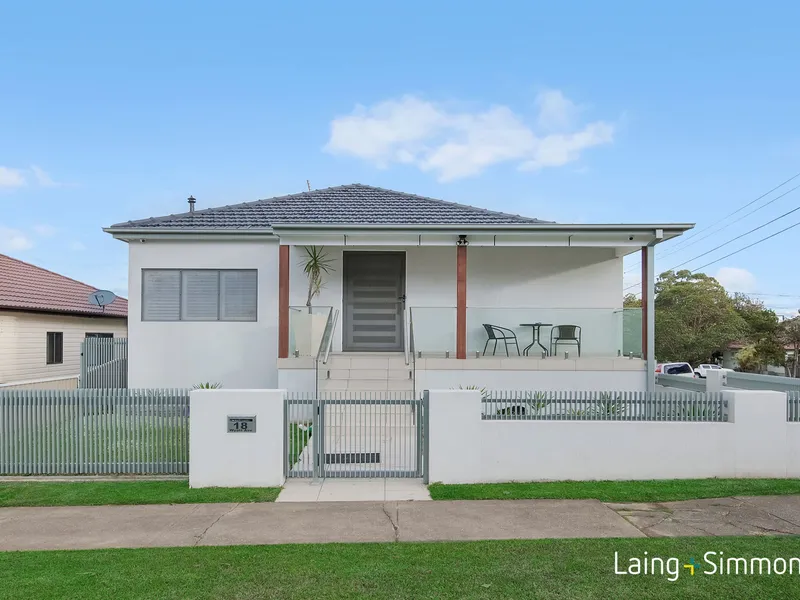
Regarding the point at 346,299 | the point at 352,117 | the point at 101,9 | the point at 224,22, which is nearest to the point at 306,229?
the point at 346,299

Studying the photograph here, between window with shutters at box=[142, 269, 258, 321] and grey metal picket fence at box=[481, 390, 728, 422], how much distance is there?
7.72m

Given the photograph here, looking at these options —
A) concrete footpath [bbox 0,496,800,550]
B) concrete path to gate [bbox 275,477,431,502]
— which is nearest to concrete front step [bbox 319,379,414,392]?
concrete path to gate [bbox 275,477,431,502]

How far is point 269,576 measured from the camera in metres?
4.38

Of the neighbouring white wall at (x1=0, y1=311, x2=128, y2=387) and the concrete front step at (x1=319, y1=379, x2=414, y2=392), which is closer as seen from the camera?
the concrete front step at (x1=319, y1=379, x2=414, y2=392)

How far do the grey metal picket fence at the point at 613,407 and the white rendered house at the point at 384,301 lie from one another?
3.67m

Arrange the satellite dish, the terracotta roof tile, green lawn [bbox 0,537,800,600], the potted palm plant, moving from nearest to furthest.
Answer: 1. green lawn [bbox 0,537,800,600]
2. the potted palm plant
3. the satellite dish
4. the terracotta roof tile

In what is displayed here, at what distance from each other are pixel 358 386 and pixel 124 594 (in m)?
7.03

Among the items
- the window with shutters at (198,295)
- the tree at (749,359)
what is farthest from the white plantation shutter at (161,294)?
the tree at (749,359)

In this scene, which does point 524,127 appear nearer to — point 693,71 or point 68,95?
point 693,71

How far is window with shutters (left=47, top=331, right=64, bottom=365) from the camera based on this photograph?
703 inches

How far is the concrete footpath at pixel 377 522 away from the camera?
5.34 metres

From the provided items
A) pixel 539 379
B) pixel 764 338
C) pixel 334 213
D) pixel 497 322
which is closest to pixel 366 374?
pixel 497 322

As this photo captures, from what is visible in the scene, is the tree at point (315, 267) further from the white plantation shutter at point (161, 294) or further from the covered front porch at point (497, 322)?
the white plantation shutter at point (161, 294)

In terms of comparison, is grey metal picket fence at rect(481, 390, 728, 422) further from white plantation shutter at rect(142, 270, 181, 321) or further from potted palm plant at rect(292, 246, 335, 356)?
white plantation shutter at rect(142, 270, 181, 321)
